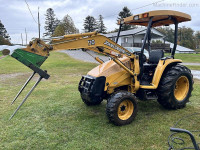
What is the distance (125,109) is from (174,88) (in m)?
1.52

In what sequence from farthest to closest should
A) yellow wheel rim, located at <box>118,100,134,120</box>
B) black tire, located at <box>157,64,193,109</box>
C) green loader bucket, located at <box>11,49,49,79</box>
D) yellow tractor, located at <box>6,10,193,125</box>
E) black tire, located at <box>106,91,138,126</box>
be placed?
black tire, located at <box>157,64,193,109</box> → yellow wheel rim, located at <box>118,100,134,120</box> → black tire, located at <box>106,91,138,126</box> → yellow tractor, located at <box>6,10,193,125</box> → green loader bucket, located at <box>11,49,49,79</box>

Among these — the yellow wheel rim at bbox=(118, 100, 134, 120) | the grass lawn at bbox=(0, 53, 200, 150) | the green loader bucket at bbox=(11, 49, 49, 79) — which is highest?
the green loader bucket at bbox=(11, 49, 49, 79)

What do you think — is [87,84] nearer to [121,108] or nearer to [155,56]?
[121,108]

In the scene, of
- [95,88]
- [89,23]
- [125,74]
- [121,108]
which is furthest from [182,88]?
[89,23]

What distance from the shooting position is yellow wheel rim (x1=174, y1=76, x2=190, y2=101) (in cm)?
517

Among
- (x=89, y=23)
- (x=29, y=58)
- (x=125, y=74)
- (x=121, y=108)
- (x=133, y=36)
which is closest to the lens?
(x=29, y=58)

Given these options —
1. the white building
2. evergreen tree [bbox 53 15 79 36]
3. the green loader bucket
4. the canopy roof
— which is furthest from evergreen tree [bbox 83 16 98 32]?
the green loader bucket

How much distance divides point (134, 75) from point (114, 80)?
0.52 m

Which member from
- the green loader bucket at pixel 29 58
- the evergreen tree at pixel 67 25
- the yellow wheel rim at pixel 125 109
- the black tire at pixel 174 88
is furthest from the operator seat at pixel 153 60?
the evergreen tree at pixel 67 25

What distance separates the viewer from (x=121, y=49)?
172 inches

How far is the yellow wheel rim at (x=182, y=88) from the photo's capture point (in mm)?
5172

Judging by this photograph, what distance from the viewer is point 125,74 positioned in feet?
15.2

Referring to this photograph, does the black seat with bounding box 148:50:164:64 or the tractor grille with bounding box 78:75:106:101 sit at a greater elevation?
the black seat with bounding box 148:50:164:64

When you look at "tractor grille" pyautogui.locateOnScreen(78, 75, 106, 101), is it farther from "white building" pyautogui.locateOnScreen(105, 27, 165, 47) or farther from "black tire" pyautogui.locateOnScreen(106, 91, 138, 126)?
"white building" pyautogui.locateOnScreen(105, 27, 165, 47)
